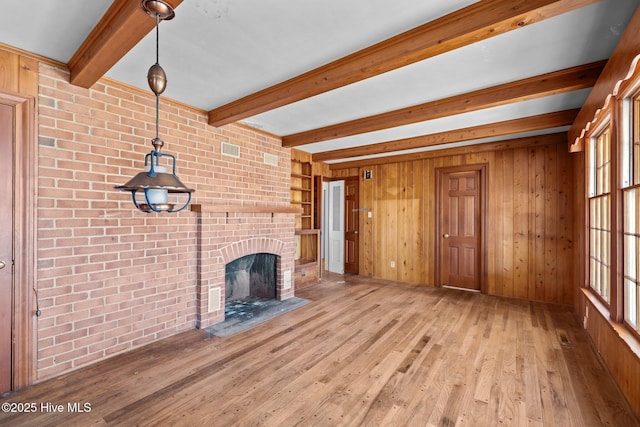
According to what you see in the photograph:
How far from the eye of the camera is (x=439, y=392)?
6.95 feet

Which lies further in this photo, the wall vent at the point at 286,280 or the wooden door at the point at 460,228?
the wooden door at the point at 460,228

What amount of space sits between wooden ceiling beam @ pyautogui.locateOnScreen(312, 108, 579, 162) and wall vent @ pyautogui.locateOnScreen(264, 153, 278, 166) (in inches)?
56.3

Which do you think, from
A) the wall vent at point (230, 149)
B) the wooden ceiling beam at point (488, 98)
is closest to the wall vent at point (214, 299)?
the wall vent at point (230, 149)

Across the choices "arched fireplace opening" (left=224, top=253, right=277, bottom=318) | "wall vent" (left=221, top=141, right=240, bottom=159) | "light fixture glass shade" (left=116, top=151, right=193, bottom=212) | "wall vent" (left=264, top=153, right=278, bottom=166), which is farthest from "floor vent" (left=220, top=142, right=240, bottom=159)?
"light fixture glass shade" (left=116, top=151, right=193, bottom=212)

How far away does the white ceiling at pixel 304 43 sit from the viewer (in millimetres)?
1677

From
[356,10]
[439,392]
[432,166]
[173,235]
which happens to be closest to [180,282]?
[173,235]

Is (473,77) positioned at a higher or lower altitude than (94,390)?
higher

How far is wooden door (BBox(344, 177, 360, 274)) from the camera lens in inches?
246

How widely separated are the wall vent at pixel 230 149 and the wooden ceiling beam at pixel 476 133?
7.08 feet

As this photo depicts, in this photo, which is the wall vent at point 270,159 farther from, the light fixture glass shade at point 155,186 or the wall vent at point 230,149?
the light fixture glass shade at point 155,186

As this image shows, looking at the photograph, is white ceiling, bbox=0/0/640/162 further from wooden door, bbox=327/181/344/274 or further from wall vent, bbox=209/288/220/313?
wooden door, bbox=327/181/344/274

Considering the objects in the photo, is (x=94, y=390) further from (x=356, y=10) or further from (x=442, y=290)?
(x=442, y=290)

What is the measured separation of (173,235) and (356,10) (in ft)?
8.62

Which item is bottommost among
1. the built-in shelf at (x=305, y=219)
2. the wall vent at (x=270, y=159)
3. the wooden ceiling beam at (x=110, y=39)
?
the built-in shelf at (x=305, y=219)
